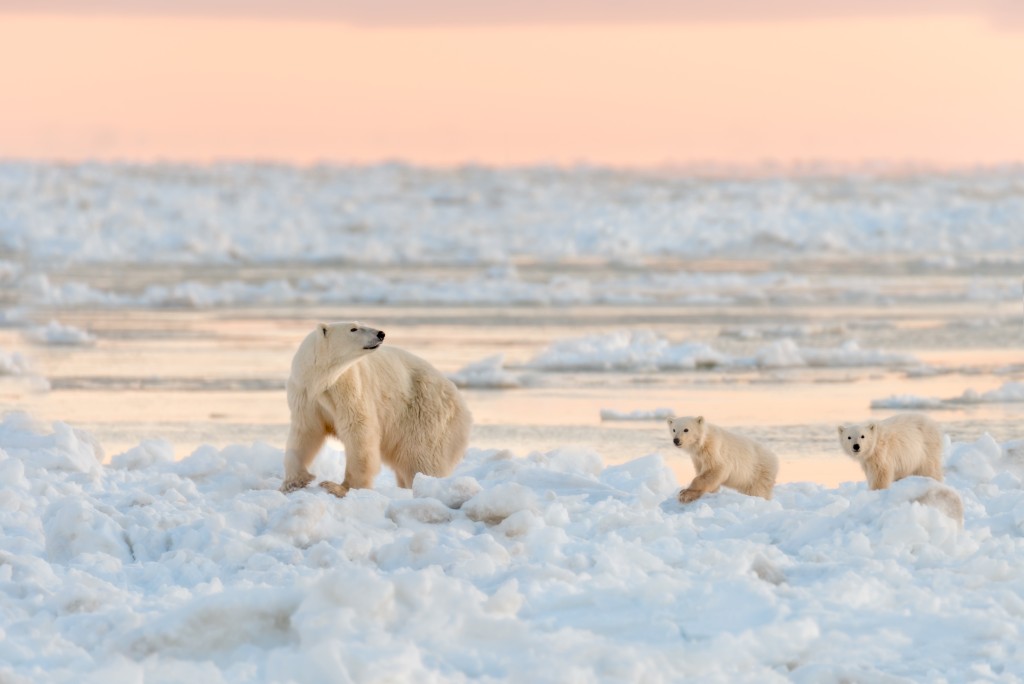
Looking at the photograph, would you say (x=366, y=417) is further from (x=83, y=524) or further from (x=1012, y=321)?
(x=1012, y=321)

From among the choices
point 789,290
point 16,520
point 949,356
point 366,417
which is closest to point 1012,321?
point 949,356

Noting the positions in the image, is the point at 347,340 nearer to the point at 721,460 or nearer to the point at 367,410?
the point at 367,410

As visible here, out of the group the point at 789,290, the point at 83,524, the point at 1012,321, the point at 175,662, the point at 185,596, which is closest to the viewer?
the point at 175,662

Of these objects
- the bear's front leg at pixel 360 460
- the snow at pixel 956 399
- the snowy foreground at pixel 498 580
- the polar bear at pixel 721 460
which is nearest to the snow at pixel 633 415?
the snow at pixel 956 399

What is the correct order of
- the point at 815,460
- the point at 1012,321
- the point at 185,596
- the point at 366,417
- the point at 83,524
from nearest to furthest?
the point at 185,596
the point at 83,524
the point at 366,417
the point at 815,460
the point at 1012,321

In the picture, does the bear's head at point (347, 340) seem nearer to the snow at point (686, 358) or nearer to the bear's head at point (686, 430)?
the bear's head at point (686, 430)

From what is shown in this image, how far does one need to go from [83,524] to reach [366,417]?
1.40 m

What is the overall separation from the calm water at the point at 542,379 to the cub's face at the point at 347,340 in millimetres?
2554

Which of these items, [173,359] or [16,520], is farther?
[173,359]

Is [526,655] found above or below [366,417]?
below

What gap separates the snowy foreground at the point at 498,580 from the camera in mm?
4969

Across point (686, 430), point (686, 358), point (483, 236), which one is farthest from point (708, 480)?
point (483, 236)

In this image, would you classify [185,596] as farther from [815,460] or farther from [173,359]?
[173,359]

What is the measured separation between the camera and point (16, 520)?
21.0 feet
